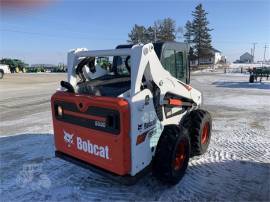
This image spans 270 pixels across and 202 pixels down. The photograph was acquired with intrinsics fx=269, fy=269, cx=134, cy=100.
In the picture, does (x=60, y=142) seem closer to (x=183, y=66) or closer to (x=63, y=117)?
(x=63, y=117)

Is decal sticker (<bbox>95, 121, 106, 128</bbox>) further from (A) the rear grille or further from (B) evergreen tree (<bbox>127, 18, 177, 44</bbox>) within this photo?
(B) evergreen tree (<bbox>127, 18, 177, 44</bbox>)

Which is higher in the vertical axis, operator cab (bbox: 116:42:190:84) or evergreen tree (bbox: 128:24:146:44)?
evergreen tree (bbox: 128:24:146:44)

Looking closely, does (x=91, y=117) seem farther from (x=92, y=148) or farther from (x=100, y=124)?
(x=92, y=148)

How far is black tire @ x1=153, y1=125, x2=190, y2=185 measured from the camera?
3623 millimetres

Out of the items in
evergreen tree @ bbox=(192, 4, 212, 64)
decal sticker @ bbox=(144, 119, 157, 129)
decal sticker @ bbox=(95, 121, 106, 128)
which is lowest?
decal sticker @ bbox=(144, 119, 157, 129)

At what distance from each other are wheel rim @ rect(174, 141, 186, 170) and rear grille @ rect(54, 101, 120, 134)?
1.14 meters

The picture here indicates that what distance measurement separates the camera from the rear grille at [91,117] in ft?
10.7

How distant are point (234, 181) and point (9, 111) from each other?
8379 millimetres

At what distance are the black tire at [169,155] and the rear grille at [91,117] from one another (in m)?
0.78

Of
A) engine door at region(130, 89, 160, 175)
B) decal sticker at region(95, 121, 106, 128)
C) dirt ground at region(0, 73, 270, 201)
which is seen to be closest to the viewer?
engine door at region(130, 89, 160, 175)

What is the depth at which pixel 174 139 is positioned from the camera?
3678 mm

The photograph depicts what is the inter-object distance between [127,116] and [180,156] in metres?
1.31

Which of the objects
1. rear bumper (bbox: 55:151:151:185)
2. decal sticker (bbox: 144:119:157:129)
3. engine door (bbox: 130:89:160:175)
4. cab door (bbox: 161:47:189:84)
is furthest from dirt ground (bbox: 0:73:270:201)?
cab door (bbox: 161:47:189:84)

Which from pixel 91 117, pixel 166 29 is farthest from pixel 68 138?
pixel 166 29
